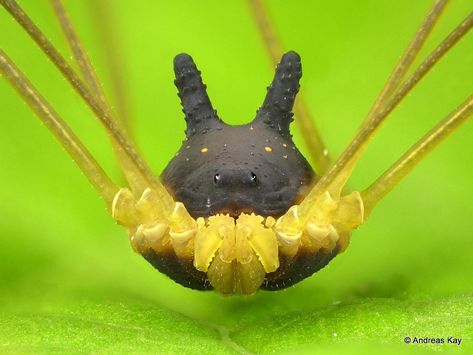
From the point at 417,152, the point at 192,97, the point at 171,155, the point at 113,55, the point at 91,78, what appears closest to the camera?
the point at 417,152

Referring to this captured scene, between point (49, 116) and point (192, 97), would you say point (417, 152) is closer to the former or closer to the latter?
point (192, 97)

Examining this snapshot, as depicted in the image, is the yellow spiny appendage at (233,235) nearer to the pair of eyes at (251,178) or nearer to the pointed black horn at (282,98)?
the pair of eyes at (251,178)

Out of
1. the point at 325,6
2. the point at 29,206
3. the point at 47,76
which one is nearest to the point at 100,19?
the point at 47,76

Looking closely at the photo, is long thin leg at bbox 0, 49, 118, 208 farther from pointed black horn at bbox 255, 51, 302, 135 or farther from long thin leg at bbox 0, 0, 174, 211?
pointed black horn at bbox 255, 51, 302, 135

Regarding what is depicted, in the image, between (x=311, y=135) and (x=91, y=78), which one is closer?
(x=91, y=78)

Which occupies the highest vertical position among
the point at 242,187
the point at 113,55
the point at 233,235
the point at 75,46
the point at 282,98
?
the point at 113,55

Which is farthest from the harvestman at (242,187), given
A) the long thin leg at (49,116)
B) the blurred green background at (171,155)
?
the blurred green background at (171,155)

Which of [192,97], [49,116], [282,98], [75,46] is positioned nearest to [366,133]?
[282,98]
